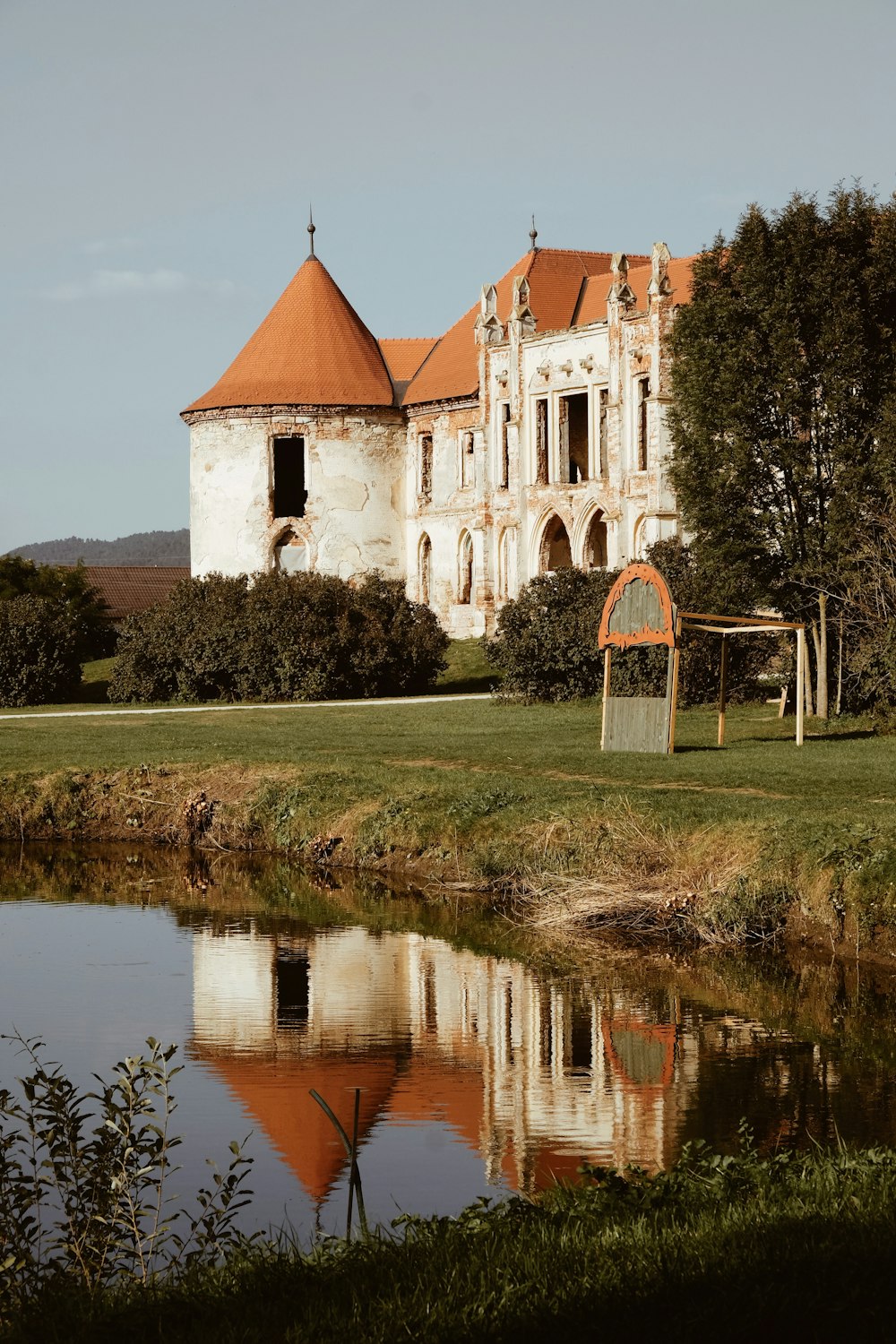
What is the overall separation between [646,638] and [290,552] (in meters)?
33.7

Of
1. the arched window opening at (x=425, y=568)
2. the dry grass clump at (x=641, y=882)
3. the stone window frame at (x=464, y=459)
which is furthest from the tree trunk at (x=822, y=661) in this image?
the arched window opening at (x=425, y=568)

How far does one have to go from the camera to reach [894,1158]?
7820mm

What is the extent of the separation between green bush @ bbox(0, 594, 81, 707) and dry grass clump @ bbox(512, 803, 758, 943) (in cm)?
3062

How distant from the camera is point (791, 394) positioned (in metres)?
30.8

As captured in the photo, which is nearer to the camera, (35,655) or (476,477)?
(35,655)

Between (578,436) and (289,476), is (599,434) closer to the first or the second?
(578,436)

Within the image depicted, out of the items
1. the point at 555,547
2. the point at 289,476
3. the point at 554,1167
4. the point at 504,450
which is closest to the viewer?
the point at 554,1167

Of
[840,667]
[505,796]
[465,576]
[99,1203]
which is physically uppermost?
[465,576]

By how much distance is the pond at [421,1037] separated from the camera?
969 centimetres

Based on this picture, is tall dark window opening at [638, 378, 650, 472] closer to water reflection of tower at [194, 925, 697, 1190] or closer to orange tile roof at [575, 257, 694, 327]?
orange tile roof at [575, 257, 694, 327]

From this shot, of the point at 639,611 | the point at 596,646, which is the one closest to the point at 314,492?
the point at 596,646

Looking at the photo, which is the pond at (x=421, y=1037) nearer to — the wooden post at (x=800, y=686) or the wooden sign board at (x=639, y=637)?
the wooden sign board at (x=639, y=637)

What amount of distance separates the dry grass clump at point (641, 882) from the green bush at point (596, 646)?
1567 cm

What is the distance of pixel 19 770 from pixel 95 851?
2.72 metres
